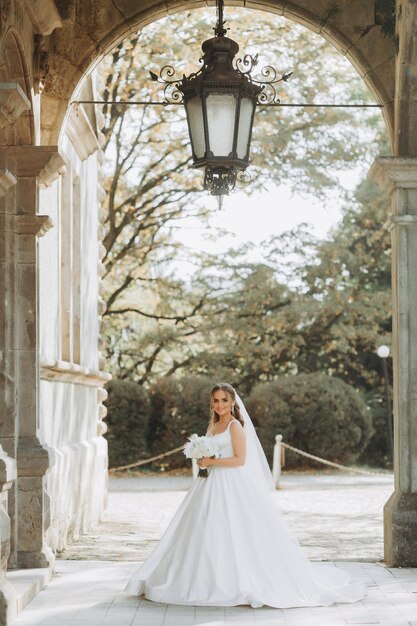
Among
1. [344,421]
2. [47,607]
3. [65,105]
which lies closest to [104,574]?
[47,607]

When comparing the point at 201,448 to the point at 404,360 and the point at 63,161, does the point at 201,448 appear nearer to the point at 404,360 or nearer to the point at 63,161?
the point at 404,360

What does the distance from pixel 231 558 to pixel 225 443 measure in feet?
2.99

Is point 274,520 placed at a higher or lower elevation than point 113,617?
higher

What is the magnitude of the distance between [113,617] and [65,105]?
15.1 ft

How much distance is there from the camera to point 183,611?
7688 mm

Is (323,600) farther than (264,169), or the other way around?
(264,169)

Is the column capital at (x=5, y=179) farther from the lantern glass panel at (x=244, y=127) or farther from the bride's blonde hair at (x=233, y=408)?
the bride's blonde hair at (x=233, y=408)

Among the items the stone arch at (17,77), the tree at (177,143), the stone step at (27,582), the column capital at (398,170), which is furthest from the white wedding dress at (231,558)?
the tree at (177,143)

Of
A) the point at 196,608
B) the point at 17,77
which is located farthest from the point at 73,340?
the point at 196,608

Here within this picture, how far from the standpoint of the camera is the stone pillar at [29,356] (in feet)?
30.3

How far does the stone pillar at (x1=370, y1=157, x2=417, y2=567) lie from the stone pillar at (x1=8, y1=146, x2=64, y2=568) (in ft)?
9.42

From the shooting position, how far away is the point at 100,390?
596 inches

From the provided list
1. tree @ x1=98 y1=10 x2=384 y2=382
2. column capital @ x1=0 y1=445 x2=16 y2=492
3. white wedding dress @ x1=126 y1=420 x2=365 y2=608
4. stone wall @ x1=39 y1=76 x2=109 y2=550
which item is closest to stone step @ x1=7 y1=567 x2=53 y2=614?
white wedding dress @ x1=126 y1=420 x2=365 y2=608

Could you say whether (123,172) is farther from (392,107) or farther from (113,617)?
(113,617)
